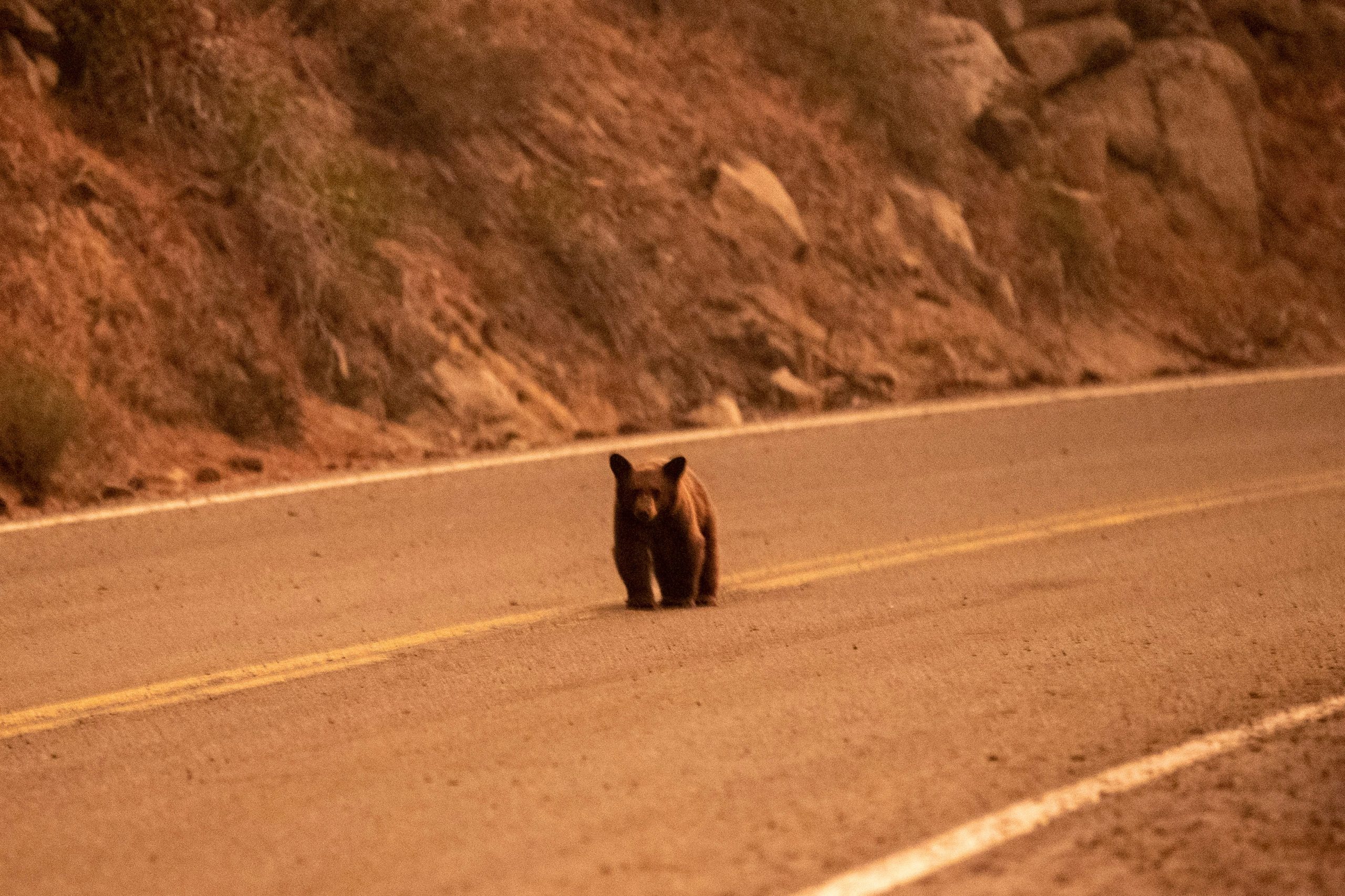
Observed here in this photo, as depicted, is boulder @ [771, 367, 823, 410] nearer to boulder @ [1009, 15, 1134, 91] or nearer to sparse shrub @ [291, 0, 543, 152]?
sparse shrub @ [291, 0, 543, 152]

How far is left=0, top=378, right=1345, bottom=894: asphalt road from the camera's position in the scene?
5.36 meters

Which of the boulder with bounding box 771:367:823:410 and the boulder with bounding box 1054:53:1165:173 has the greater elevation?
the boulder with bounding box 1054:53:1165:173

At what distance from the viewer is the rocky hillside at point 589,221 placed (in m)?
16.1

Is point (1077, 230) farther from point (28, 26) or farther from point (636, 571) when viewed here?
point (636, 571)

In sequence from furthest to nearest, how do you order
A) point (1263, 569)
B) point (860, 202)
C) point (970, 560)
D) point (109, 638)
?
point (860, 202) < point (970, 560) < point (1263, 569) < point (109, 638)

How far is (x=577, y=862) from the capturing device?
518 centimetres

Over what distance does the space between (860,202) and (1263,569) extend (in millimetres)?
13181

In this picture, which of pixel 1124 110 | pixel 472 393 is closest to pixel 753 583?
pixel 472 393

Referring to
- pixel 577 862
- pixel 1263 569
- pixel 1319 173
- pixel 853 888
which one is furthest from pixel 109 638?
pixel 1319 173

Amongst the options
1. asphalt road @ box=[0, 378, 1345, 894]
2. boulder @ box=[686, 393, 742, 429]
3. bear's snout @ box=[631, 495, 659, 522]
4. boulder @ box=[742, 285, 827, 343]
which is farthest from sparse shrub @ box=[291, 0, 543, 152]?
bear's snout @ box=[631, 495, 659, 522]

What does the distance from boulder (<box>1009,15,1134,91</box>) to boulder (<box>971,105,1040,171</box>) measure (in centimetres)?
168

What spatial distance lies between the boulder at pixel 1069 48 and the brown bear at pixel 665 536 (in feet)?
62.2

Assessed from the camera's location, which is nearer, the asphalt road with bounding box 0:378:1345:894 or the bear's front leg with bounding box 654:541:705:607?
the asphalt road with bounding box 0:378:1345:894

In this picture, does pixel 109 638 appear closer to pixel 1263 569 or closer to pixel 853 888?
pixel 853 888
